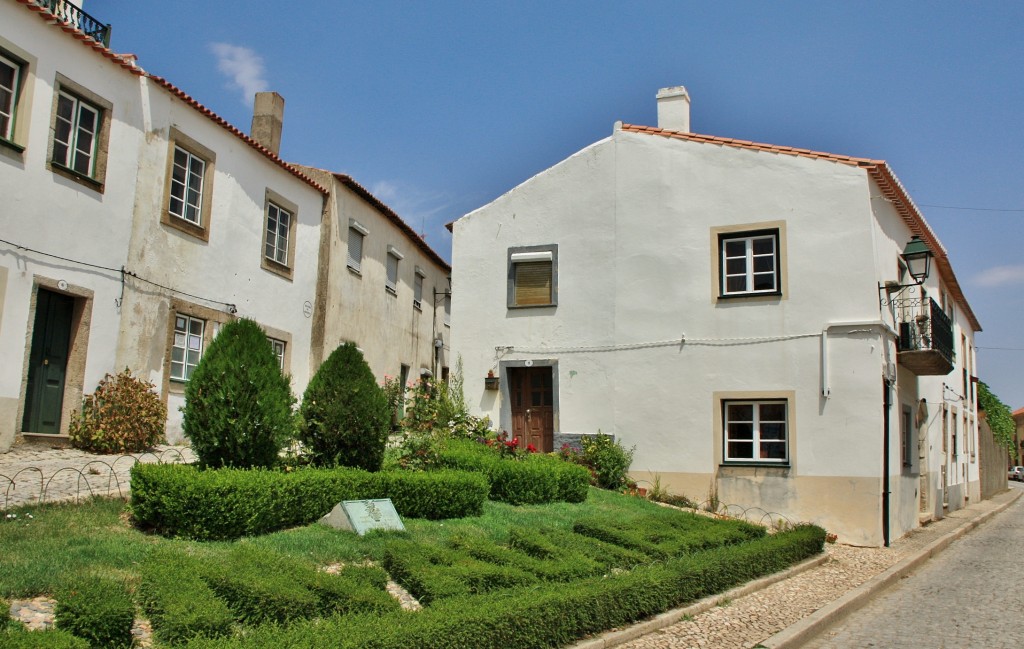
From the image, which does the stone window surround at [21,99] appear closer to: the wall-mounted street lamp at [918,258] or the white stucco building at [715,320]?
the white stucco building at [715,320]

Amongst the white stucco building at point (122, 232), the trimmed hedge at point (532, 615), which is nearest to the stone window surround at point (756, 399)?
the trimmed hedge at point (532, 615)

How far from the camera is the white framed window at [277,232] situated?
17625 millimetres

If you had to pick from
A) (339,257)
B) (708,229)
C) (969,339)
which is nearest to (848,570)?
(708,229)

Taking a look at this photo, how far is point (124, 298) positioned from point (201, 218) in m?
2.64

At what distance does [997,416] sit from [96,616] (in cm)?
3799

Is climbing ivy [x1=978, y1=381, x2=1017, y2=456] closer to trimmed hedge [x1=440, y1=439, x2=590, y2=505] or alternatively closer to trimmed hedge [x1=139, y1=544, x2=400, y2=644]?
trimmed hedge [x1=440, y1=439, x2=590, y2=505]

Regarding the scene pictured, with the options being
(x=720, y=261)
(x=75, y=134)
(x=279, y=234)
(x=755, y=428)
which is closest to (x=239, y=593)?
(x=75, y=134)

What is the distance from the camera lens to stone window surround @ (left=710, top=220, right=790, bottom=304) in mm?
14703

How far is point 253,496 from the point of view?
7.84 meters

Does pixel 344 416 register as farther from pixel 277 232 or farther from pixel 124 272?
pixel 277 232

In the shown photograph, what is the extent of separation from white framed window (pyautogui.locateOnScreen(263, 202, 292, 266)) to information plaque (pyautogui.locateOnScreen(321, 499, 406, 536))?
9920 mm

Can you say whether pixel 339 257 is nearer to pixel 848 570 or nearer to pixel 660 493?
pixel 660 493

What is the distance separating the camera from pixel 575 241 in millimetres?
16500

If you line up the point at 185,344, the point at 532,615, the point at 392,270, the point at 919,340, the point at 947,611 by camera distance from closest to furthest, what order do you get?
the point at 532,615 < the point at 947,611 < the point at 185,344 < the point at 919,340 < the point at 392,270
